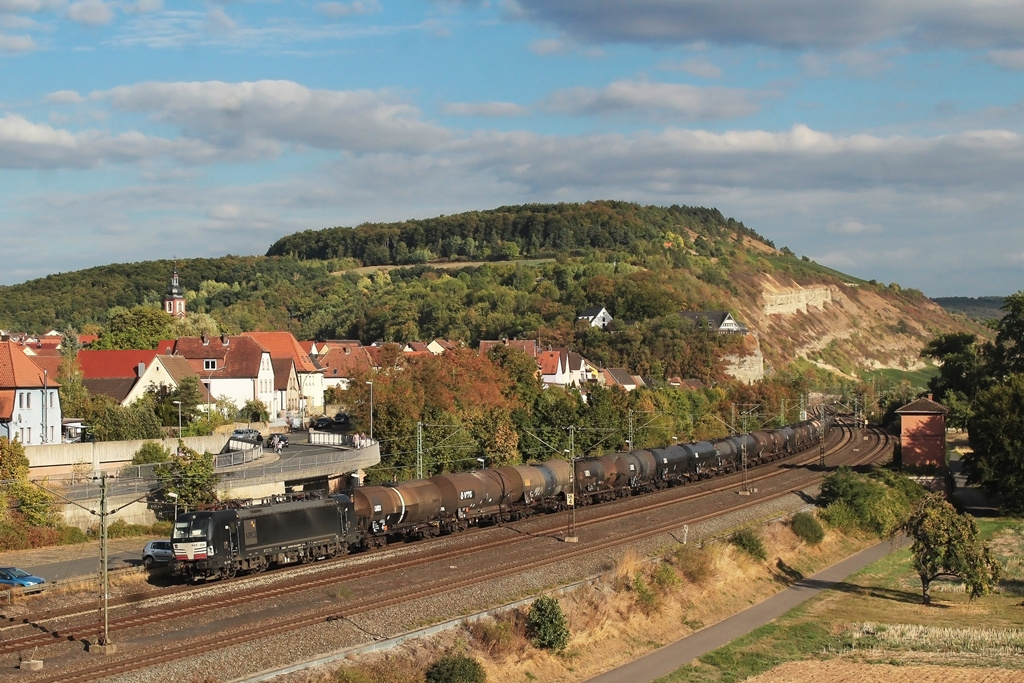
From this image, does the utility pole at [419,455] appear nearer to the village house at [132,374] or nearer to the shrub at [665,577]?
the shrub at [665,577]

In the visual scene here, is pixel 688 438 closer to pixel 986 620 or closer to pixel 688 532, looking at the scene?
pixel 688 532

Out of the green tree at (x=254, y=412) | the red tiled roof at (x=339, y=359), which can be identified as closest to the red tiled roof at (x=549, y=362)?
the red tiled roof at (x=339, y=359)

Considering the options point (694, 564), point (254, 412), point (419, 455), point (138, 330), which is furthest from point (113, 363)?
point (694, 564)

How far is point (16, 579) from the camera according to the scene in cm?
3872

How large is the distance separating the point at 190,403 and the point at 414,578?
48.2 m

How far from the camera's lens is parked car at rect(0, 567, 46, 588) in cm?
3856

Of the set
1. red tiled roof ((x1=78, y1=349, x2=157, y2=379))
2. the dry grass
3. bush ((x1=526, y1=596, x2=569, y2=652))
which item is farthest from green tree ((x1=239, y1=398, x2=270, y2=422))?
bush ((x1=526, y1=596, x2=569, y2=652))

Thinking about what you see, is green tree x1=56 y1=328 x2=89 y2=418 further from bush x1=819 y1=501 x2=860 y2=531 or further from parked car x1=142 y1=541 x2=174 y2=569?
bush x1=819 y1=501 x2=860 y2=531

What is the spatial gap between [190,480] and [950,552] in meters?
36.0

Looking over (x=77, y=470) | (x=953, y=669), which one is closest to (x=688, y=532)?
(x=953, y=669)

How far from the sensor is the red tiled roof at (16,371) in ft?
224

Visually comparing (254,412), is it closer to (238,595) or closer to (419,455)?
(419,455)

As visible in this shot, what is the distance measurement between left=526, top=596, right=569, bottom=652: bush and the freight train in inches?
458

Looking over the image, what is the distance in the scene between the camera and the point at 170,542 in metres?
42.1
